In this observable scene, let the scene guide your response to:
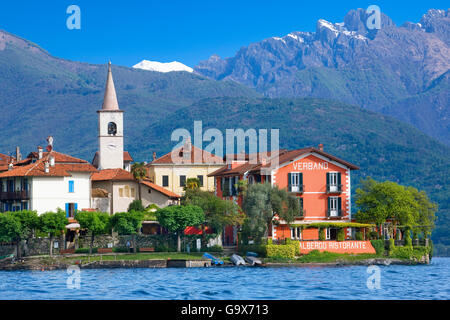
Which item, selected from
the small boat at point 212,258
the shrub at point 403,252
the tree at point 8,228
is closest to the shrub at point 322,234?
the shrub at point 403,252

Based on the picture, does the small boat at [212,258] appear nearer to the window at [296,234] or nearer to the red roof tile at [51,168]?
the window at [296,234]

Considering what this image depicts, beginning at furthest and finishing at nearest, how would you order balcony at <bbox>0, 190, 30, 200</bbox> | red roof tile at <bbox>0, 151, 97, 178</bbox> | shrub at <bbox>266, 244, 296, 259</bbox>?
red roof tile at <bbox>0, 151, 97, 178</bbox>
balcony at <bbox>0, 190, 30, 200</bbox>
shrub at <bbox>266, 244, 296, 259</bbox>

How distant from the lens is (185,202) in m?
87.4

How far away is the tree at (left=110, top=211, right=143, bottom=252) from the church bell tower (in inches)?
1150

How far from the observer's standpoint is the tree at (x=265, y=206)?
75625 millimetres

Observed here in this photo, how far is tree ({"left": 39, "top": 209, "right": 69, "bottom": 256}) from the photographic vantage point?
252 ft

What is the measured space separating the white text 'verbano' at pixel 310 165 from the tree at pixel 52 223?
78.5 ft

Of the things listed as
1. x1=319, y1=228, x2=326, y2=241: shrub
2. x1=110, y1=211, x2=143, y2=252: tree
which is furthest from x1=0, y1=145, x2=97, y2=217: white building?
x1=319, y1=228, x2=326, y2=241: shrub

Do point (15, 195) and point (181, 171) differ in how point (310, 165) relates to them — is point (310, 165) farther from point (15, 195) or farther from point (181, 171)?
point (15, 195)

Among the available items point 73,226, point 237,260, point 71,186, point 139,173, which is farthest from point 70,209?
point 237,260

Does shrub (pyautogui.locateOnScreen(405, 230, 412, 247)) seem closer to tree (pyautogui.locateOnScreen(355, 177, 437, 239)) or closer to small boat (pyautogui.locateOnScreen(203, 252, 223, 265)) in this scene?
tree (pyautogui.locateOnScreen(355, 177, 437, 239))

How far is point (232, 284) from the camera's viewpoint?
161 feet

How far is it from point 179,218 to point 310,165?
577 inches

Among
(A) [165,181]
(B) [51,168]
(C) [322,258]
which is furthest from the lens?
(A) [165,181]
